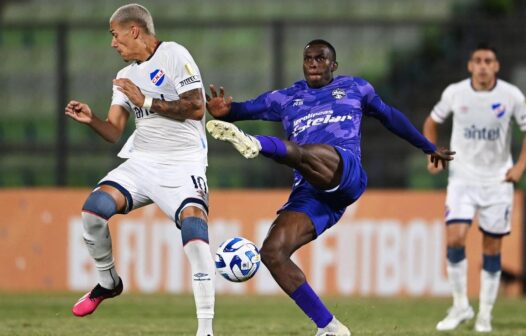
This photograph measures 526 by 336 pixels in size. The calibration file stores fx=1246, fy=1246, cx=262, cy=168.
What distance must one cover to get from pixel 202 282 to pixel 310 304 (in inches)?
31.3

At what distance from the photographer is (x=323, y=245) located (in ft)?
48.2

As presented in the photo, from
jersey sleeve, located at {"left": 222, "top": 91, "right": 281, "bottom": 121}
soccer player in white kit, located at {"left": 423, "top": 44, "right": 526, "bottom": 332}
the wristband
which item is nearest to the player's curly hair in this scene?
the wristband

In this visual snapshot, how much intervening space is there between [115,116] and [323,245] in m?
6.36

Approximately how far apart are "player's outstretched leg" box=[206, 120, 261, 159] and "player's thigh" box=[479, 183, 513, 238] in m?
3.82

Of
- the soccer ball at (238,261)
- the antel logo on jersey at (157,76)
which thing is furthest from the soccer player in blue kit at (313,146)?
the antel logo on jersey at (157,76)

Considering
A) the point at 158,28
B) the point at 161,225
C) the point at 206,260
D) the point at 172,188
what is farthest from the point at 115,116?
the point at 158,28

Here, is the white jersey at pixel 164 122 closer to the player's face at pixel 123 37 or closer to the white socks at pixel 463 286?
the player's face at pixel 123 37

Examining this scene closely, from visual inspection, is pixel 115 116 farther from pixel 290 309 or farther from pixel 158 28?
pixel 158 28

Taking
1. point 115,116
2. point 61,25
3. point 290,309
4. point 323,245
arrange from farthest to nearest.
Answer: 1. point 61,25
2. point 323,245
3. point 290,309
4. point 115,116

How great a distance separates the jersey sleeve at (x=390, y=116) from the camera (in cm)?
900

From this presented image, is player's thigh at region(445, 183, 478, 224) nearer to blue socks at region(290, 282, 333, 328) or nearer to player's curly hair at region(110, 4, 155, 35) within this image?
blue socks at region(290, 282, 333, 328)

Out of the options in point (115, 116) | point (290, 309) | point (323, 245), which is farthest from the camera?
point (323, 245)

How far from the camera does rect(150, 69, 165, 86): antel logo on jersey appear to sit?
27.7 feet

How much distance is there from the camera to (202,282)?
26.2 feet
